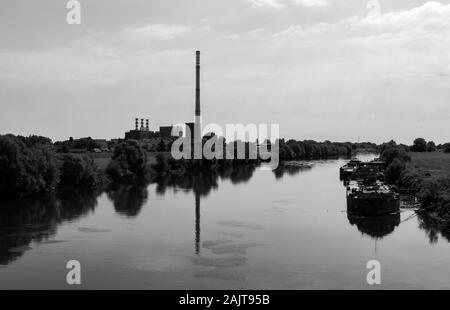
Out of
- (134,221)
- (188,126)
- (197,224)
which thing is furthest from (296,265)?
(188,126)

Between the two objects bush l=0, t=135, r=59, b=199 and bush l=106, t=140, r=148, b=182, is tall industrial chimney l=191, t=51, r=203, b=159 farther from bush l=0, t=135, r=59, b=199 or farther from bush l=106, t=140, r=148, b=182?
bush l=0, t=135, r=59, b=199

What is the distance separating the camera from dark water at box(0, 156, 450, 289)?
19.0 m

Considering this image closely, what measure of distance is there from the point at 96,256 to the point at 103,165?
40.2 meters

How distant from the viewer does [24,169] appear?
132 feet

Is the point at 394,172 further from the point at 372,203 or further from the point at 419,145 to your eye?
the point at 419,145

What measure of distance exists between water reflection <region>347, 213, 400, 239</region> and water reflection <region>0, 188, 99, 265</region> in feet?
59.0

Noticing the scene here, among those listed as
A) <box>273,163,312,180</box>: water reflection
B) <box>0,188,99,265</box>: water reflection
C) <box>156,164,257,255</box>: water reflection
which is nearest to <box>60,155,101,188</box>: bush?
<box>0,188,99,265</box>: water reflection

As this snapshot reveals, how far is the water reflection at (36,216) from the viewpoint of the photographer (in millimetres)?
24409

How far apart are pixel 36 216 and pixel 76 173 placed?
1601cm

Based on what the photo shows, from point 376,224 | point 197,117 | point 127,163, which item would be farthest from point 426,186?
point 197,117

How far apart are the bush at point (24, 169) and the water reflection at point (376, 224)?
25.6 m

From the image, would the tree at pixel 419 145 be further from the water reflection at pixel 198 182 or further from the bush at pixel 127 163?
the bush at pixel 127 163
